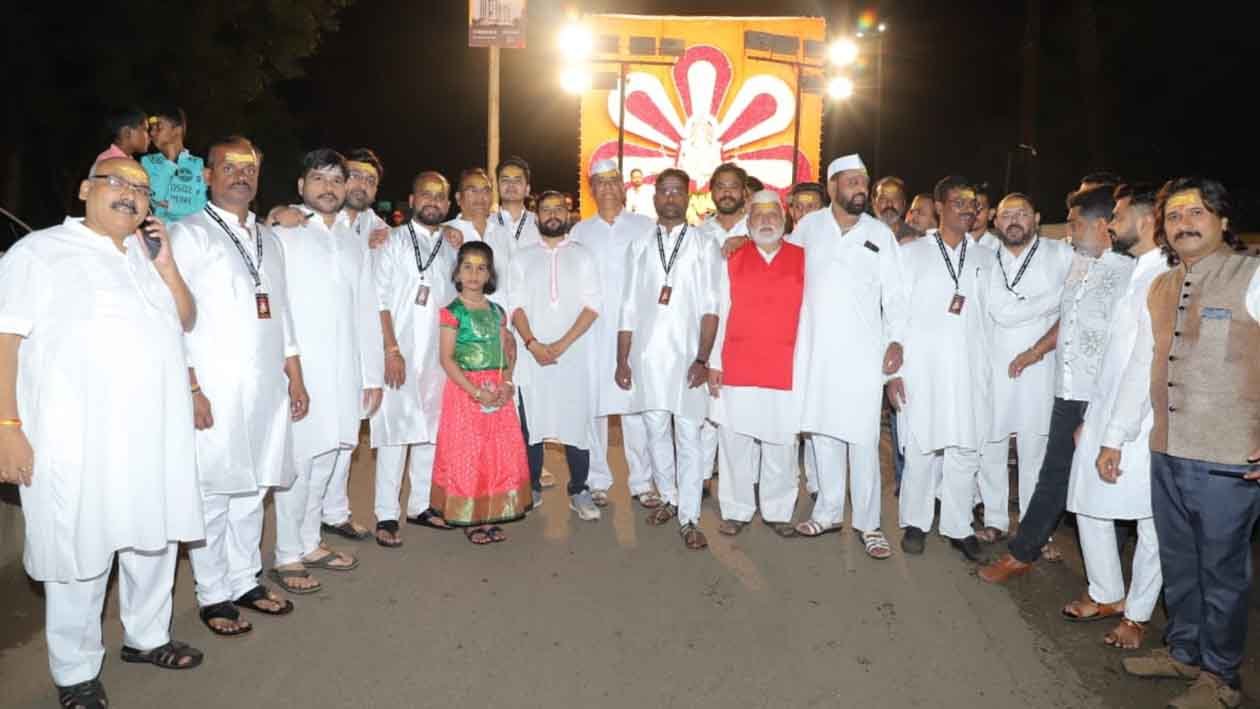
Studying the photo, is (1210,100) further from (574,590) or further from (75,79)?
(75,79)

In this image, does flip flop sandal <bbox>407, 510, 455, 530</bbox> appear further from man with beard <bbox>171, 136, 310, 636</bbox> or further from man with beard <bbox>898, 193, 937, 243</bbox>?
man with beard <bbox>898, 193, 937, 243</bbox>

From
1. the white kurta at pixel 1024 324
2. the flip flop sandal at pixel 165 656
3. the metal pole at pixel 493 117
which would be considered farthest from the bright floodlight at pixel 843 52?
the flip flop sandal at pixel 165 656

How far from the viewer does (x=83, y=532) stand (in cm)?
354

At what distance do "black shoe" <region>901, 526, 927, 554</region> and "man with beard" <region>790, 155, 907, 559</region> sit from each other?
16 centimetres

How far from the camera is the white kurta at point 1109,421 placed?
14.3 ft

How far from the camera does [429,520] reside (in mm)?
6137

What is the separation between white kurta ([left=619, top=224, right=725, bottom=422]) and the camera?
6133 millimetres

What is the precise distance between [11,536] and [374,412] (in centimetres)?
200

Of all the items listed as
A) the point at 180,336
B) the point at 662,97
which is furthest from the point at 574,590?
the point at 662,97

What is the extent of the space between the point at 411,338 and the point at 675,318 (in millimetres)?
1666

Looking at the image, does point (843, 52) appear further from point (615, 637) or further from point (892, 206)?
point (615, 637)

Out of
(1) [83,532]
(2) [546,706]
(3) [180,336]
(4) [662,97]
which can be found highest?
(4) [662,97]

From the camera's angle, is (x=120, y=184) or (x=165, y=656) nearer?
(x=120, y=184)

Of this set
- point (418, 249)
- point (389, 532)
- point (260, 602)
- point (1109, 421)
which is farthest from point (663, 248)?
point (260, 602)
